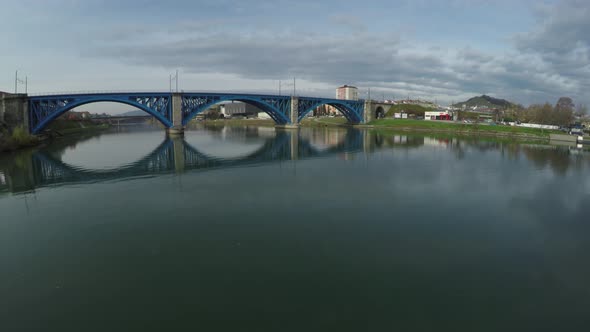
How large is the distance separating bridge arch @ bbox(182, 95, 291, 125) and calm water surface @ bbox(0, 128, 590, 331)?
45886 mm

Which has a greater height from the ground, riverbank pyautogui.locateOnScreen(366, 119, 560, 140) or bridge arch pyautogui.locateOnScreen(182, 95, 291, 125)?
bridge arch pyautogui.locateOnScreen(182, 95, 291, 125)

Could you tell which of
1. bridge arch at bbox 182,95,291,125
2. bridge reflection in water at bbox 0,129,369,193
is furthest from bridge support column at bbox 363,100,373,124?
bridge reflection in water at bbox 0,129,369,193

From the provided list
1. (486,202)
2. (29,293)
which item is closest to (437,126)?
(486,202)

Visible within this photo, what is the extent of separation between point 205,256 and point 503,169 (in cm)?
2928

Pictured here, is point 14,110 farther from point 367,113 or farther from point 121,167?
point 367,113

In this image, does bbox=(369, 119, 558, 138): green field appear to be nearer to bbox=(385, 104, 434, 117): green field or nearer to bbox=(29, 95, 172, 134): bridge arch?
bbox=(385, 104, 434, 117): green field

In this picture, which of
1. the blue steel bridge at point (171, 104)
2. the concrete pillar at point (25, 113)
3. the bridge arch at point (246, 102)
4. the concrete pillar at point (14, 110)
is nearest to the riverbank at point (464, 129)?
the blue steel bridge at point (171, 104)

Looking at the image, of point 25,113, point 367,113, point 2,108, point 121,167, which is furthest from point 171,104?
point 367,113

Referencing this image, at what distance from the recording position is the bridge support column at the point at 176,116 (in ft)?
213

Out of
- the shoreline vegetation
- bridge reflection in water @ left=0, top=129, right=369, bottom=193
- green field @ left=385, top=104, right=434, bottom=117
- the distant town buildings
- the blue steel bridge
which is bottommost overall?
bridge reflection in water @ left=0, top=129, right=369, bottom=193

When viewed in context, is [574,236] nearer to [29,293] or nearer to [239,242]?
[239,242]

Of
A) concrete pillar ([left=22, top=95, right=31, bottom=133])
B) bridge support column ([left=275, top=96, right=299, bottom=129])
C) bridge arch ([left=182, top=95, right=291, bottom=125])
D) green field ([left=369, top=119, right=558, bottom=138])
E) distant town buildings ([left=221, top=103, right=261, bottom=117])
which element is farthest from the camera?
distant town buildings ([left=221, top=103, right=261, bottom=117])

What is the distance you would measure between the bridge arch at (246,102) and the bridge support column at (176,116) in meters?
1.33

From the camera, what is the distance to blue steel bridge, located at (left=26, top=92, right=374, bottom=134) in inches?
2063
